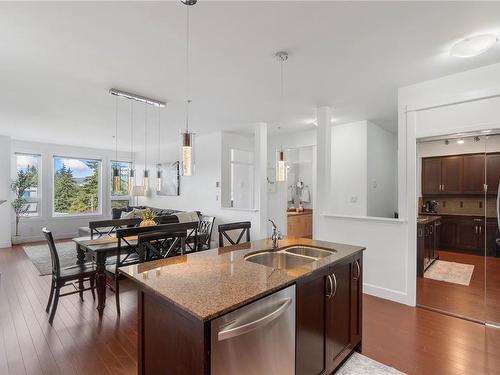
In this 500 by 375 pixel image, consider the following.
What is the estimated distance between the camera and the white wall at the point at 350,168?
4.98 metres

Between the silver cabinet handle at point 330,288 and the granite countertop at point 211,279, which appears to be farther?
the silver cabinet handle at point 330,288

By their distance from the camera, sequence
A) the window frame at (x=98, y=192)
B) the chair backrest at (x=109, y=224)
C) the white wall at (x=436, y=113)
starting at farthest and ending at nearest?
the window frame at (x=98, y=192) < the chair backrest at (x=109, y=224) < the white wall at (x=436, y=113)

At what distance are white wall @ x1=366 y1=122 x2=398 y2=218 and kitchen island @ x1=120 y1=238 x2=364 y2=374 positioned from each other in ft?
11.1

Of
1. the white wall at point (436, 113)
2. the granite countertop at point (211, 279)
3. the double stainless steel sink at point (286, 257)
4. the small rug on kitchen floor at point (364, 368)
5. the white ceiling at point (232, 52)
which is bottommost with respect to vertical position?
Answer: the small rug on kitchen floor at point (364, 368)

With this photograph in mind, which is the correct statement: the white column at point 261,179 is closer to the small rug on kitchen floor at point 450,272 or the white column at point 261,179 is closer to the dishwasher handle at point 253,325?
the small rug on kitchen floor at point 450,272

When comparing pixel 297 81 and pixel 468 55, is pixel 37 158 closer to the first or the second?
pixel 297 81

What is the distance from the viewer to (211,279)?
1550mm

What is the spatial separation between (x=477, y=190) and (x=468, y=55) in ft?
4.88

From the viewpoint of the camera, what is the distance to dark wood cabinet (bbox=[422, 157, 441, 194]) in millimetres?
3221

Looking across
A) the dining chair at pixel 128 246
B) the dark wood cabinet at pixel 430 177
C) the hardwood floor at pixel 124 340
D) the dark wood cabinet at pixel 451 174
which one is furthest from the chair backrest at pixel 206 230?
the dark wood cabinet at pixel 451 174

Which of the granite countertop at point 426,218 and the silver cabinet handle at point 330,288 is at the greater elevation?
the granite countertop at point 426,218

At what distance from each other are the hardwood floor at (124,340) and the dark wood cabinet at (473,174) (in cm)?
145

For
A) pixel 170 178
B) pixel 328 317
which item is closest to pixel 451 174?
pixel 328 317

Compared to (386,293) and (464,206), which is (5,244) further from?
(464,206)
